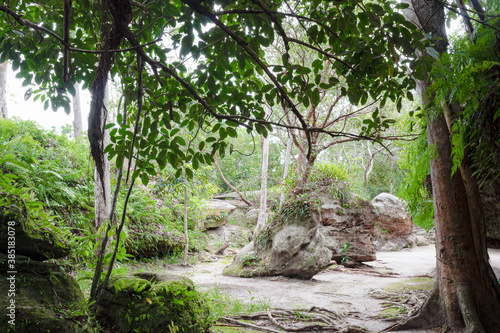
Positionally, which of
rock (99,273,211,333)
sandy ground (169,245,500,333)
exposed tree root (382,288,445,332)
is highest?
rock (99,273,211,333)

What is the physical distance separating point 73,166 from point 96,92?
6.48m

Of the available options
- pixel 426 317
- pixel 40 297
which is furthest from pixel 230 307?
pixel 40 297

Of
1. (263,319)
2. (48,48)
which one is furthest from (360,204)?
(48,48)

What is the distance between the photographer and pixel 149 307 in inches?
99.3

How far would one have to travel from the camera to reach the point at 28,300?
2043mm

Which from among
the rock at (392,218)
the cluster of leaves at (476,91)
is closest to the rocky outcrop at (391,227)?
the rock at (392,218)

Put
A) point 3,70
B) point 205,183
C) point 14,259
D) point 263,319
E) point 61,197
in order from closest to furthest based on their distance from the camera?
point 14,259
point 263,319
point 61,197
point 205,183
point 3,70

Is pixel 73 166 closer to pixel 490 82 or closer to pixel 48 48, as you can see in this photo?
pixel 48 48

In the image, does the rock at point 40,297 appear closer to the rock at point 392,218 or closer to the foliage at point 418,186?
the foliage at point 418,186

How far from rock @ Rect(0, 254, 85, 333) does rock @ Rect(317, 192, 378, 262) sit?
6.69m

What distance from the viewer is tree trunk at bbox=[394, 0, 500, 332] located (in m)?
2.79

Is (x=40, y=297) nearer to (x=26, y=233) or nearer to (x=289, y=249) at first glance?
(x=26, y=233)

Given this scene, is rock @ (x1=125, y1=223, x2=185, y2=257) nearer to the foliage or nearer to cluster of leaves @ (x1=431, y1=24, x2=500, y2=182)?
the foliage

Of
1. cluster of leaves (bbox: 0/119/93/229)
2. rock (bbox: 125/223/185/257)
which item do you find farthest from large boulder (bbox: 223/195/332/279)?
cluster of leaves (bbox: 0/119/93/229)
